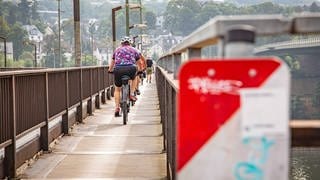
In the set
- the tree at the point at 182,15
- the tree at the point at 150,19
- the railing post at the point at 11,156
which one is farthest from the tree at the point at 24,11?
the railing post at the point at 11,156

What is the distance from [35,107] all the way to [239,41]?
622 cm

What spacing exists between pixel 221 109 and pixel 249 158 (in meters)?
0.21

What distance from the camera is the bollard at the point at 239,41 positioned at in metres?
2.33

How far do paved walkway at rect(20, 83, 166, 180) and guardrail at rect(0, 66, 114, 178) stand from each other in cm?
24

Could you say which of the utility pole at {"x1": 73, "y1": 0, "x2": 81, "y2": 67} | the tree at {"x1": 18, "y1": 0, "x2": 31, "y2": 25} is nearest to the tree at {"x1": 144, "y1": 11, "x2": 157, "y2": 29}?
the tree at {"x1": 18, "y1": 0, "x2": 31, "y2": 25}

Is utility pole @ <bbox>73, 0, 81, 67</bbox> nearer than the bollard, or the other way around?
the bollard

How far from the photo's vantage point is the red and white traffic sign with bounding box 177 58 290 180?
91.1 inches

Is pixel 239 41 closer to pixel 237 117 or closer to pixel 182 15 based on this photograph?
pixel 237 117

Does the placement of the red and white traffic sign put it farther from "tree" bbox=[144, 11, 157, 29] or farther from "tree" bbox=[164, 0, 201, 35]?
"tree" bbox=[144, 11, 157, 29]

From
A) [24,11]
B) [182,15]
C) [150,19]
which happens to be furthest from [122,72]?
[150,19]

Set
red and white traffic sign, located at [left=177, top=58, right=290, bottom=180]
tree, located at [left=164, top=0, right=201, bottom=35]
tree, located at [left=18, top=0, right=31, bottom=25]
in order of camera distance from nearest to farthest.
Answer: red and white traffic sign, located at [left=177, top=58, right=290, bottom=180] < tree, located at [left=164, top=0, right=201, bottom=35] < tree, located at [left=18, top=0, right=31, bottom=25]

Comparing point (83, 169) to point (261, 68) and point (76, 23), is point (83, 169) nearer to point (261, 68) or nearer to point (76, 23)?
point (261, 68)

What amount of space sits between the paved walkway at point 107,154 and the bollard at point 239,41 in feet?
15.3

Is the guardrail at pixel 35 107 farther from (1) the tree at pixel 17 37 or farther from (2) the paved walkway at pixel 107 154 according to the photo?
(1) the tree at pixel 17 37
